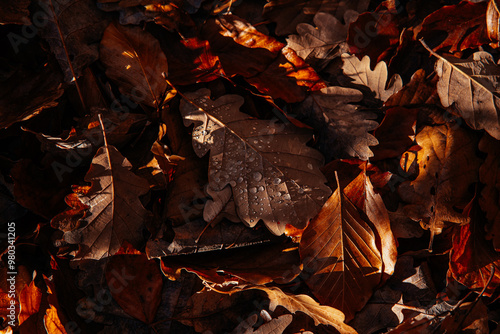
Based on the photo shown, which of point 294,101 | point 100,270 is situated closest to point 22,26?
point 100,270

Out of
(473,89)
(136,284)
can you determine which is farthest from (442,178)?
(136,284)

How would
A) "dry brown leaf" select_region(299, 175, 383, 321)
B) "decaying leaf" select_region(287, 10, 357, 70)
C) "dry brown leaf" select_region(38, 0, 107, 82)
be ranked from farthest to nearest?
1. "decaying leaf" select_region(287, 10, 357, 70)
2. "dry brown leaf" select_region(38, 0, 107, 82)
3. "dry brown leaf" select_region(299, 175, 383, 321)

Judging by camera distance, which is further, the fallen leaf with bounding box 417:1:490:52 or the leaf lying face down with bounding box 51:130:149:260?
the fallen leaf with bounding box 417:1:490:52

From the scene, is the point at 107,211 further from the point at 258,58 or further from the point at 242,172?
the point at 258,58

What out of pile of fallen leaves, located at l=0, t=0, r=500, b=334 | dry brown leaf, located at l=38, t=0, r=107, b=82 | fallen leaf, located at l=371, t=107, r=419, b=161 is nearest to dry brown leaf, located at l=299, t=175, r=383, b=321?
pile of fallen leaves, located at l=0, t=0, r=500, b=334

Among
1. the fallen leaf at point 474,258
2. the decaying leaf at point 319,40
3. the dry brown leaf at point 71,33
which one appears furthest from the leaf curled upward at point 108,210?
the fallen leaf at point 474,258

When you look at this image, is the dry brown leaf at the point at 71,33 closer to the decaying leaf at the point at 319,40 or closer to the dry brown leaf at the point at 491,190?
the decaying leaf at the point at 319,40

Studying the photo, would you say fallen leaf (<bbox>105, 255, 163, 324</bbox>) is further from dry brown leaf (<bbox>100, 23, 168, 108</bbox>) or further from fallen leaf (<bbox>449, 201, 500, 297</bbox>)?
fallen leaf (<bbox>449, 201, 500, 297</bbox>)
